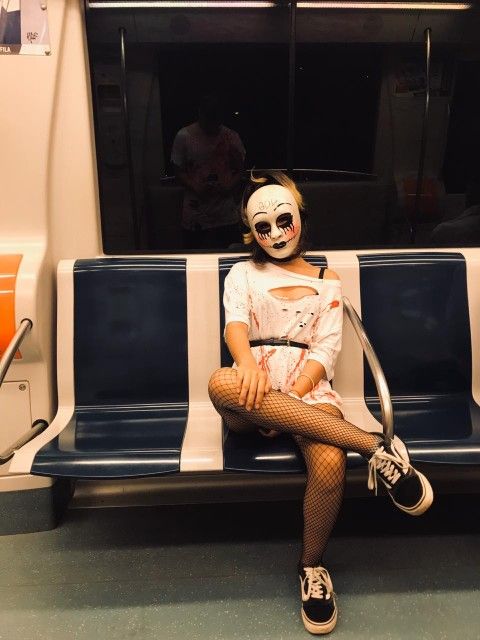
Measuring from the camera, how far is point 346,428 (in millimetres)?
1684

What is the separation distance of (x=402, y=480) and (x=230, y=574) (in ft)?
2.47

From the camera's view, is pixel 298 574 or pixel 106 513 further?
pixel 106 513

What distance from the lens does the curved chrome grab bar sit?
5.85 feet

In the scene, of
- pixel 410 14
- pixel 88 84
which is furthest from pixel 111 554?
pixel 410 14

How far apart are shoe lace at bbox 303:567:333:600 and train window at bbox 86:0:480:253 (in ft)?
5.36

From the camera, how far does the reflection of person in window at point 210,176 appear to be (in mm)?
2809

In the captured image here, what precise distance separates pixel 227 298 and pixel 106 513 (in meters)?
1.08

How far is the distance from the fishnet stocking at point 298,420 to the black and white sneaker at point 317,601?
442 mm

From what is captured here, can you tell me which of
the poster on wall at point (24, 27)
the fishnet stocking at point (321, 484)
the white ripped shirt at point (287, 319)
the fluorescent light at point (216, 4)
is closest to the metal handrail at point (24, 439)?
the white ripped shirt at point (287, 319)

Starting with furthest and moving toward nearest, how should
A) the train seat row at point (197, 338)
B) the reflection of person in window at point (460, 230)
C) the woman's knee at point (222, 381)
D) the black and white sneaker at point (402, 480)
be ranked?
the reflection of person in window at point (460, 230) → the train seat row at point (197, 338) → the woman's knee at point (222, 381) → the black and white sneaker at point (402, 480)

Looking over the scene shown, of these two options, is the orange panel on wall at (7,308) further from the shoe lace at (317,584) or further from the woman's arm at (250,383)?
the shoe lace at (317,584)

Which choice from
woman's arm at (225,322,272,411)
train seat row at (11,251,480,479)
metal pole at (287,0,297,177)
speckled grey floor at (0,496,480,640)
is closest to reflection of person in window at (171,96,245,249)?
metal pole at (287,0,297,177)

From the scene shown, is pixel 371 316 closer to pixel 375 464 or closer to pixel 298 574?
pixel 375 464

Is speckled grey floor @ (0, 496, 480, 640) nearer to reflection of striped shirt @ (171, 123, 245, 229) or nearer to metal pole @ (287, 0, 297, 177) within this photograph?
reflection of striped shirt @ (171, 123, 245, 229)
